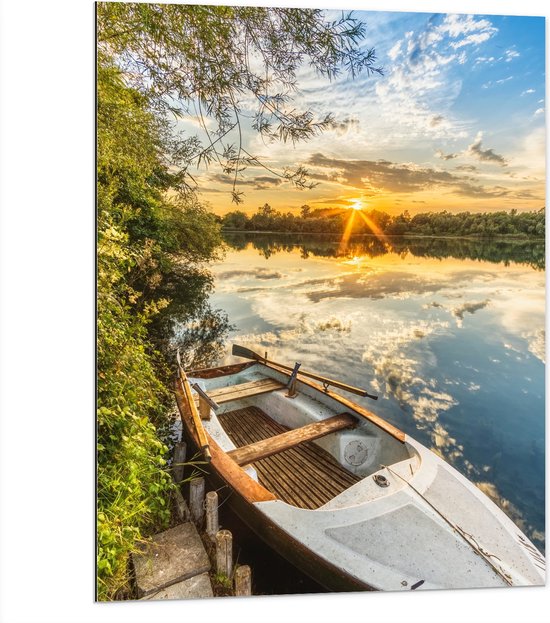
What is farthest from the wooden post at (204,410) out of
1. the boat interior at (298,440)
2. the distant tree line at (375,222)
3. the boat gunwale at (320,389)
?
the distant tree line at (375,222)

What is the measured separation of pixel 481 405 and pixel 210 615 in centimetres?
246

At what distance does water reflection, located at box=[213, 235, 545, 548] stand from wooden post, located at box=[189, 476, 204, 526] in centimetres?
146

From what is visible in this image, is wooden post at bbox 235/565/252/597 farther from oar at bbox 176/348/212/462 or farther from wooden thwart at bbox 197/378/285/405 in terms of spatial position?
wooden thwart at bbox 197/378/285/405

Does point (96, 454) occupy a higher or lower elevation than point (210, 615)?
higher

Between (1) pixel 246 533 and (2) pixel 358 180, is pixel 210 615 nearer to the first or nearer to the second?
(1) pixel 246 533

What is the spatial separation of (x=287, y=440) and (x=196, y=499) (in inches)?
25.6

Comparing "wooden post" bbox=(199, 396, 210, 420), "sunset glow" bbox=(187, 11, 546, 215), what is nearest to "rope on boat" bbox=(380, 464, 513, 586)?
"wooden post" bbox=(199, 396, 210, 420)

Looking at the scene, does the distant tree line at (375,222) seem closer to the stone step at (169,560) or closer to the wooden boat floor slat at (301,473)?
the wooden boat floor slat at (301,473)

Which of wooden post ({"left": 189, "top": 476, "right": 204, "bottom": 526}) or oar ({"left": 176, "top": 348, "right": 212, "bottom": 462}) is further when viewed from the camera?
wooden post ({"left": 189, "top": 476, "right": 204, "bottom": 526})

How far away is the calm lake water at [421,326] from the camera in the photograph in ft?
7.59

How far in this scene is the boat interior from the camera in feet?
7.32

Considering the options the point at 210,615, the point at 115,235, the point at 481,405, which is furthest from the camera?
the point at 481,405
